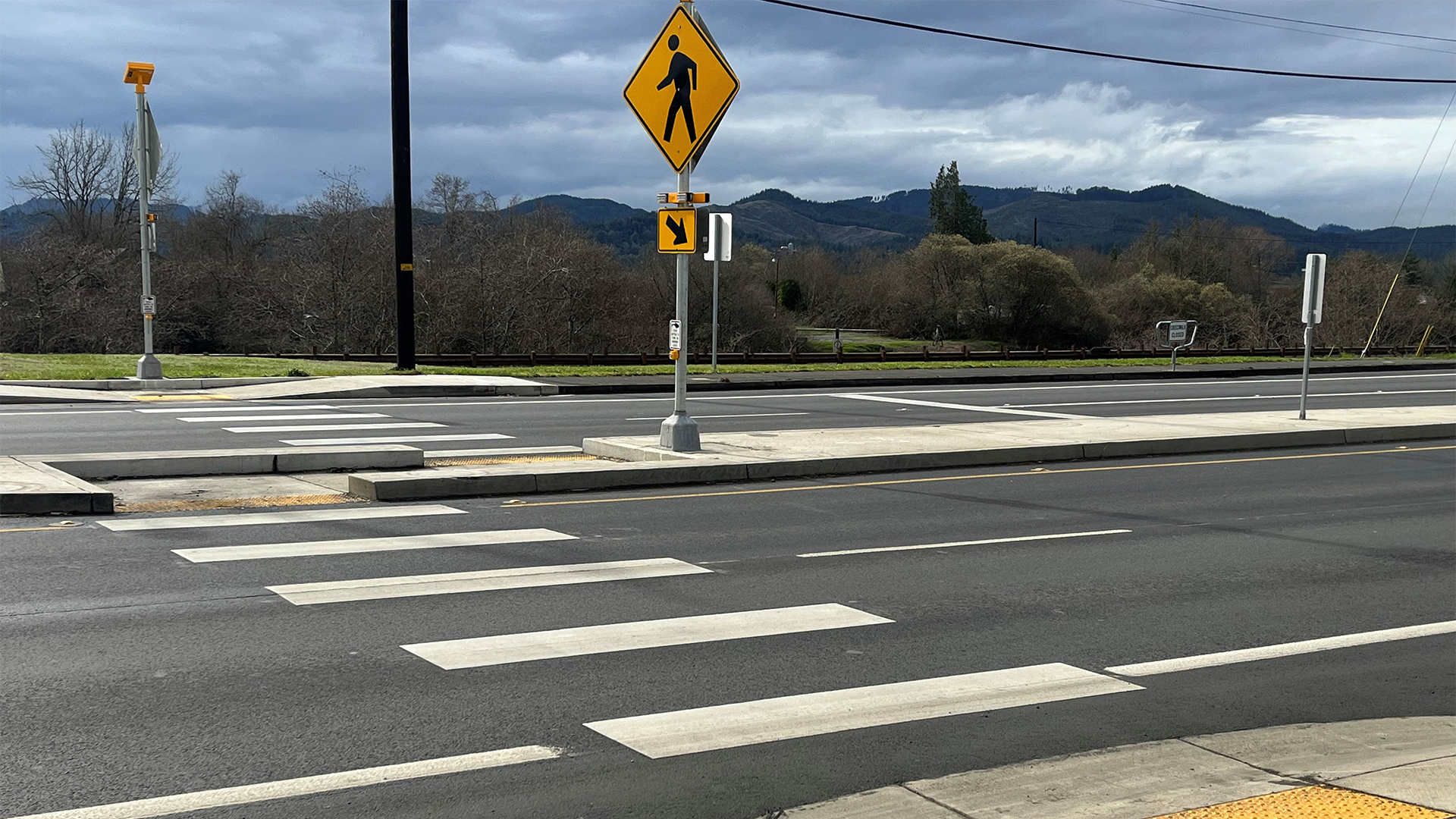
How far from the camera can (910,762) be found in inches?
192

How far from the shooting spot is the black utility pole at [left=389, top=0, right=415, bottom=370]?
2741 cm

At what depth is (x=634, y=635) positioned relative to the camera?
668 centimetres

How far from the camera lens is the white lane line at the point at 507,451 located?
566 inches

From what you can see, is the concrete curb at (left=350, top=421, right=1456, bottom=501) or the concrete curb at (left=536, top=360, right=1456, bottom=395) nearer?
the concrete curb at (left=350, top=421, right=1456, bottom=501)

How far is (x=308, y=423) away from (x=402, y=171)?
1157 centimetres

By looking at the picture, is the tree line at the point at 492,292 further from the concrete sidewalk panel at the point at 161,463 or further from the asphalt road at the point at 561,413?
the concrete sidewalk panel at the point at 161,463

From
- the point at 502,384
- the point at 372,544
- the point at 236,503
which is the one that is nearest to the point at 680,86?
the point at 236,503

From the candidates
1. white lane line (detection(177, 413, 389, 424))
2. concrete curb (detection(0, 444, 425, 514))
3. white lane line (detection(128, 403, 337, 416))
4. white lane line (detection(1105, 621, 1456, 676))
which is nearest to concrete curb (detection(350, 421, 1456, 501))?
concrete curb (detection(0, 444, 425, 514))

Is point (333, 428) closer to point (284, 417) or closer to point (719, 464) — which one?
point (284, 417)

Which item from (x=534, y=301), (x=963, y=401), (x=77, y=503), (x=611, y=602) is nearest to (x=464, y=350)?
(x=534, y=301)

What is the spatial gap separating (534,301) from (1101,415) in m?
35.3

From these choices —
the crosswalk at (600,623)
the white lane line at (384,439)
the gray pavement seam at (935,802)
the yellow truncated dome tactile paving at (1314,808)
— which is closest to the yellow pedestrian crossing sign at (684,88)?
the white lane line at (384,439)

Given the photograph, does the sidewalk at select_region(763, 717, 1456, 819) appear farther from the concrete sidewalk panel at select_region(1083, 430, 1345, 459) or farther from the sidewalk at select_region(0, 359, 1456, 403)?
the sidewalk at select_region(0, 359, 1456, 403)

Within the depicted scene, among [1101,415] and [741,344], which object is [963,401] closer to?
[1101,415]
